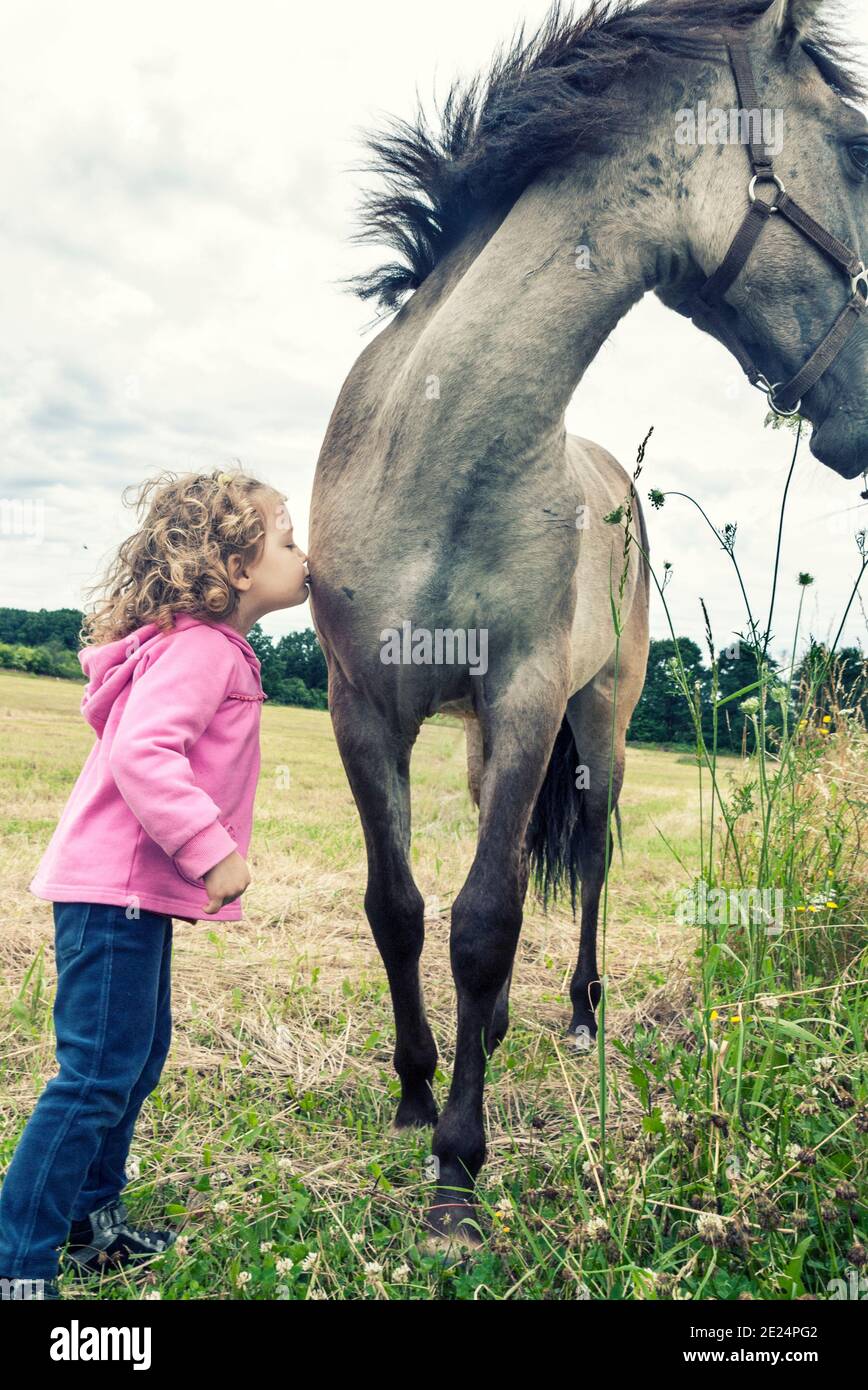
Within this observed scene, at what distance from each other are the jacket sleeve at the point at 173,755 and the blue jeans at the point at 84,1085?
231 millimetres

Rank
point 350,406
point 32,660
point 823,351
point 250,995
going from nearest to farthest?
→ point 823,351
point 350,406
point 250,995
point 32,660

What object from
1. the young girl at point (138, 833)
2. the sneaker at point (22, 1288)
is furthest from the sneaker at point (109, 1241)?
the sneaker at point (22, 1288)

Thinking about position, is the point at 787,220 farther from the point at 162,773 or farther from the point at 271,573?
the point at 162,773

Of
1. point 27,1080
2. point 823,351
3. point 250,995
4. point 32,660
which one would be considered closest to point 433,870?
point 250,995

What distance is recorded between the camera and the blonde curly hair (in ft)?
6.97

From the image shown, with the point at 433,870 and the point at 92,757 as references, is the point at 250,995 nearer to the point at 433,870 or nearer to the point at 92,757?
the point at 92,757

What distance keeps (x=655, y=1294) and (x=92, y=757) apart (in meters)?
1.60

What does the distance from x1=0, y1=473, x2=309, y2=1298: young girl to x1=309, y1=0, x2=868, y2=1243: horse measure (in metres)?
0.37

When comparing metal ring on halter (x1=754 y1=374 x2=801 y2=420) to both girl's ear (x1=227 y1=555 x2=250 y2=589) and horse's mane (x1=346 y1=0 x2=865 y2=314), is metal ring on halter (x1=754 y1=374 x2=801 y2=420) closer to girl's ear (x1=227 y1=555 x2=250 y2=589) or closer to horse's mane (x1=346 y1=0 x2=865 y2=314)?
horse's mane (x1=346 y1=0 x2=865 y2=314)

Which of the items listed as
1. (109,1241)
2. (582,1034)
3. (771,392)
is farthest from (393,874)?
(771,392)

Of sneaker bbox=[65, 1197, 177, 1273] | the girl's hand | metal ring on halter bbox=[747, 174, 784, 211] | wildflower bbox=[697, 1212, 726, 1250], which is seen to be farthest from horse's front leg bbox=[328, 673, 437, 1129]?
metal ring on halter bbox=[747, 174, 784, 211]

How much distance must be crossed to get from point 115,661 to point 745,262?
1977 millimetres

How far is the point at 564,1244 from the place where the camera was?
1871 millimetres

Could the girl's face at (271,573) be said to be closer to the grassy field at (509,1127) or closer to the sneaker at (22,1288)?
the grassy field at (509,1127)
